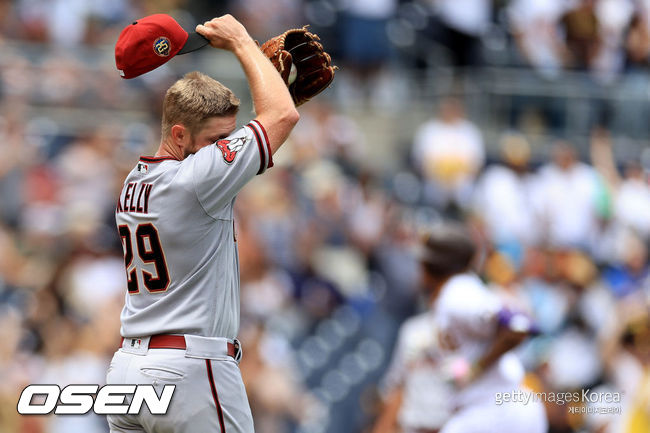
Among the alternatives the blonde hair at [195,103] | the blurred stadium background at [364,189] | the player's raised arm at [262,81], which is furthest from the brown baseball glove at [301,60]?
the blurred stadium background at [364,189]

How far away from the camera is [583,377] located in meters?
10.0

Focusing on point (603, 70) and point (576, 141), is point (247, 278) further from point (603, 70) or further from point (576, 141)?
point (603, 70)

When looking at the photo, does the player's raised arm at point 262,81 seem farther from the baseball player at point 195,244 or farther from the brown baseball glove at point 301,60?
the brown baseball glove at point 301,60

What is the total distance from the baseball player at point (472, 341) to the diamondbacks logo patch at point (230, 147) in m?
2.09

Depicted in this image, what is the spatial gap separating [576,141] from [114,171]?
22.2ft

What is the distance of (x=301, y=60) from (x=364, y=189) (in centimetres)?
804

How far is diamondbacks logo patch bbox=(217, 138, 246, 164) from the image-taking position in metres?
3.27

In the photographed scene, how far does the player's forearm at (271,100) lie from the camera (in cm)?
335

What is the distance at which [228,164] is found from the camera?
3262mm

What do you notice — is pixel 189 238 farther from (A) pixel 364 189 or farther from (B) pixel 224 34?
(A) pixel 364 189
